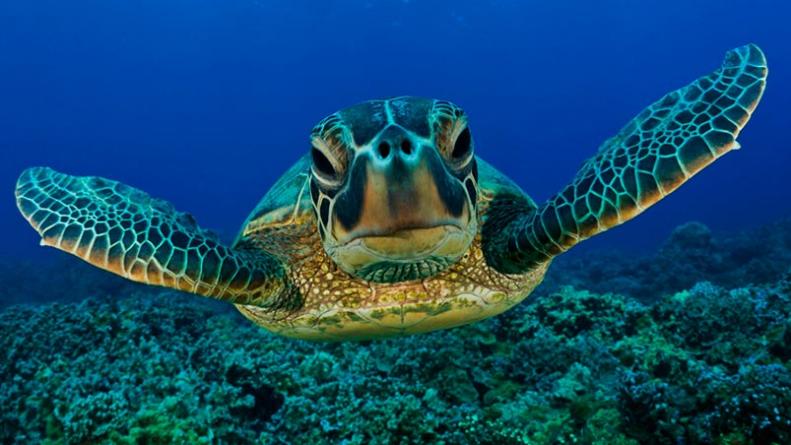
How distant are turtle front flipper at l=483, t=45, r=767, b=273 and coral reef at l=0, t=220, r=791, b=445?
1146 mm

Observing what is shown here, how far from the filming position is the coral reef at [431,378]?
2.84m

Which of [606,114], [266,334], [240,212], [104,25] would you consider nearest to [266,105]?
[240,212]

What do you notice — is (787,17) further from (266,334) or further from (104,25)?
(104,25)

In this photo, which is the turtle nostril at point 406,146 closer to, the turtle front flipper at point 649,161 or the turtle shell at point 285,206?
the turtle front flipper at point 649,161

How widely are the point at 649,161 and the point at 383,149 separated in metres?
1.69

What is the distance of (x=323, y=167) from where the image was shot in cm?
215

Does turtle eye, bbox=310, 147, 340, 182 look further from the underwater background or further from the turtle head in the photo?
the underwater background

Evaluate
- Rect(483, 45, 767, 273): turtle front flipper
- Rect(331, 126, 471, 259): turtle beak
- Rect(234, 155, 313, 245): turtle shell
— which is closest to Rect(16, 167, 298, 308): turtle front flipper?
Rect(234, 155, 313, 245): turtle shell

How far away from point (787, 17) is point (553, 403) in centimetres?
10765

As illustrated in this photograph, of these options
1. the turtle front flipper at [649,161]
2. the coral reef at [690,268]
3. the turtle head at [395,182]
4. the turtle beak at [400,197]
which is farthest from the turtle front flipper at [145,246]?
the coral reef at [690,268]

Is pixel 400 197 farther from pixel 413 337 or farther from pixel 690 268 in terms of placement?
pixel 690 268

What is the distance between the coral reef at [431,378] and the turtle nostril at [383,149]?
1.98 meters

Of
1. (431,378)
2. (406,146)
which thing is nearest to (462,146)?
(406,146)

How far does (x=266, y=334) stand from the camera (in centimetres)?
562
